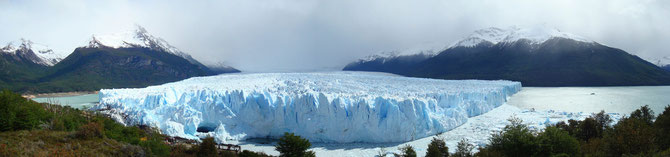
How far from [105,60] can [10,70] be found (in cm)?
1528

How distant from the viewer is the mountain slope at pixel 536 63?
2596 inches

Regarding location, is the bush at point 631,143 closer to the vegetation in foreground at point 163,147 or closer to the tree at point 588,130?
the vegetation in foreground at point 163,147

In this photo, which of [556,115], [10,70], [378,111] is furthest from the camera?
[10,70]

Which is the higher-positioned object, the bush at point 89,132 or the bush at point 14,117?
the bush at point 14,117

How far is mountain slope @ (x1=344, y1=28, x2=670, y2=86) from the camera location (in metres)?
65.9

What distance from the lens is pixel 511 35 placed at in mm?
102500

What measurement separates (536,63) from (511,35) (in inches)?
1145

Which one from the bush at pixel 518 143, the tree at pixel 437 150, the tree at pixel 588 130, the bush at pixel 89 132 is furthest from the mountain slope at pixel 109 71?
the tree at pixel 588 130

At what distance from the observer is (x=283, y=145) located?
12.2 m

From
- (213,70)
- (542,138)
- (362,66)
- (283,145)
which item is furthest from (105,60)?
(542,138)

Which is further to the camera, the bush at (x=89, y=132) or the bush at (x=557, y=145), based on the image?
the bush at (x=557, y=145)

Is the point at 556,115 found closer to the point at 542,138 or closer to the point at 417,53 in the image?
the point at 542,138

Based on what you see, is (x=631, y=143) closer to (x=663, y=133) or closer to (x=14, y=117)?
(x=663, y=133)

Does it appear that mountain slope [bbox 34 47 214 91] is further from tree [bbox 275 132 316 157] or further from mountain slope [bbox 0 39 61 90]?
tree [bbox 275 132 316 157]
